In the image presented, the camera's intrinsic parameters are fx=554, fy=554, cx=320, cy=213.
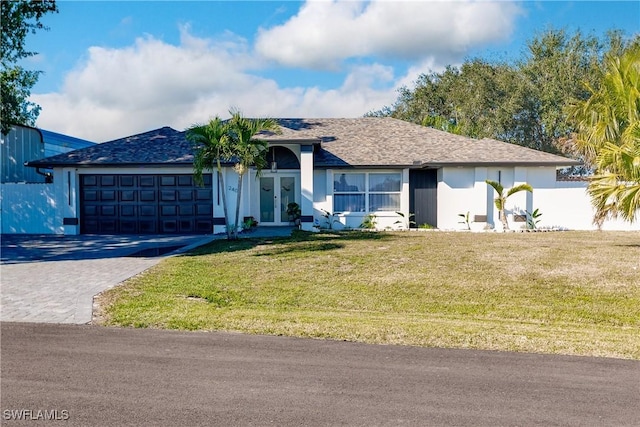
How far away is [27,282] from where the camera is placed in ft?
35.7

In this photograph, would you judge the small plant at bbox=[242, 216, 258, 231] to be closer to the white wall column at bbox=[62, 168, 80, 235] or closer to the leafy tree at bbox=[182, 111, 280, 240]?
the leafy tree at bbox=[182, 111, 280, 240]

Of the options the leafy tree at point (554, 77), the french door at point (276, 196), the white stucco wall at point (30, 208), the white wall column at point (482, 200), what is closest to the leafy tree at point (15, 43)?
the white stucco wall at point (30, 208)

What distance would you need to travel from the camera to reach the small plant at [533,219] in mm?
22528

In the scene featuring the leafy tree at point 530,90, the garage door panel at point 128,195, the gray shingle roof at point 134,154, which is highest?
the leafy tree at point 530,90

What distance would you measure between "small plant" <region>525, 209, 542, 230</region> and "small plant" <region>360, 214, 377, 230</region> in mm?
6243

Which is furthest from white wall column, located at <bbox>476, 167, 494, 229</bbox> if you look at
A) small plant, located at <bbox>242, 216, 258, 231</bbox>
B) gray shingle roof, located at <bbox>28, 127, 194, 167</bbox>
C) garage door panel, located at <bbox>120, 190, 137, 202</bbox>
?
garage door panel, located at <bbox>120, 190, 137, 202</bbox>

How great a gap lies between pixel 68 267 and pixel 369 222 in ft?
41.8

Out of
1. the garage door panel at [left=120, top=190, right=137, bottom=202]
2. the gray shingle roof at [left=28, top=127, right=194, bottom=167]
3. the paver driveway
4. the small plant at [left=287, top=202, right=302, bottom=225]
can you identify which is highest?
the gray shingle roof at [left=28, top=127, right=194, bottom=167]

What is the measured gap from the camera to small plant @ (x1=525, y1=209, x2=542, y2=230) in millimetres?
22528

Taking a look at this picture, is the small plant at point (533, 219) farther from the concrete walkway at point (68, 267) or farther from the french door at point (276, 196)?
the concrete walkway at point (68, 267)

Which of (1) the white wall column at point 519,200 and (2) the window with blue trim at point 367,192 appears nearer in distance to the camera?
(1) the white wall column at point 519,200

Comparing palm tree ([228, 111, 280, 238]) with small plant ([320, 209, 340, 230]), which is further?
small plant ([320, 209, 340, 230])

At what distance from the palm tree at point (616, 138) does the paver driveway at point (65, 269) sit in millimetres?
11529

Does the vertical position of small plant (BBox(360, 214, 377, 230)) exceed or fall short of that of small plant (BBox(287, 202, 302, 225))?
it falls short
